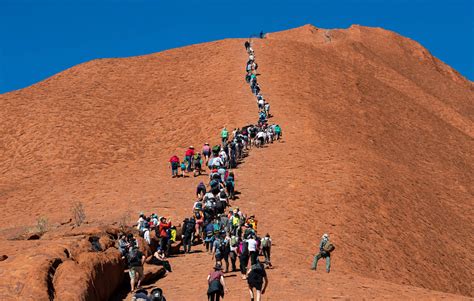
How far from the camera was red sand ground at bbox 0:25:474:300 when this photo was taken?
30.2 m

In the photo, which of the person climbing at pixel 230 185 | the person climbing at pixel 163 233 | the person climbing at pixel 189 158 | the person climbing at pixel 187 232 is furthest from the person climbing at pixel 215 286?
the person climbing at pixel 189 158

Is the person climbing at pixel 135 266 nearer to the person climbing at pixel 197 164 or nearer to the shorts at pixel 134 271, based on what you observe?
the shorts at pixel 134 271

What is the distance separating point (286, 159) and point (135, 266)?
23.5 metres

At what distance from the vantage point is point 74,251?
19656 millimetres

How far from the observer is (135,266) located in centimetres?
2061

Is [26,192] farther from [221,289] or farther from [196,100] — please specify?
[221,289]

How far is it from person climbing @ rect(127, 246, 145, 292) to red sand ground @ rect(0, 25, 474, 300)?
3.96ft

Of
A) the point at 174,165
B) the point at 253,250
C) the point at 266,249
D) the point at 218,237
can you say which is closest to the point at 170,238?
the point at 218,237

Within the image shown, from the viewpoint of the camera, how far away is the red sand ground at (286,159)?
30.2 m

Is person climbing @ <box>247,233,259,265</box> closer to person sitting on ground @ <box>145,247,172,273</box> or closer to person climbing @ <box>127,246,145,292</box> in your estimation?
person sitting on ground @ <box>145,247,172,273</box>

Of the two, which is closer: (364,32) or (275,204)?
(275,204)

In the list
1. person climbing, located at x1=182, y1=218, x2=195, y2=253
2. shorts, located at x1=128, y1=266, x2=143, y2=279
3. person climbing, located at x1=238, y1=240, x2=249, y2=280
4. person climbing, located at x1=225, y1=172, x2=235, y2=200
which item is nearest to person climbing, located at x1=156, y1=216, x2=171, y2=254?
person climbing, located at x1=182, y1=218, x2=195, y2=253

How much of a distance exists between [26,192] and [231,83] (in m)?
25.9

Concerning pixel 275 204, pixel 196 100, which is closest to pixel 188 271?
pixel 275 204
